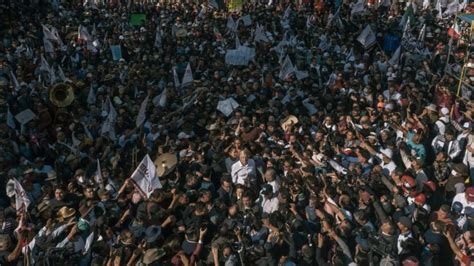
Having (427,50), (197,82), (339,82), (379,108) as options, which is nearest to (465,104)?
(379,108)

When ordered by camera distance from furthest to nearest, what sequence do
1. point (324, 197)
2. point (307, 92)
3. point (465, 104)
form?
1. point (307, 92)
2. point (465, 104)
3. point (324, 197)

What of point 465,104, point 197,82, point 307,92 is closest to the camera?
point 465,104

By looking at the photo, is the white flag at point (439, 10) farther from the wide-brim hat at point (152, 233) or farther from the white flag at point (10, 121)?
the wide-brim hat at point (152, 233)

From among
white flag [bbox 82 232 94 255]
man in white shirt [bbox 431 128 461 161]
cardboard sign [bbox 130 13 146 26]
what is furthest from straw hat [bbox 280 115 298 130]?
cardboard sign [bbox 130 13 146 26]

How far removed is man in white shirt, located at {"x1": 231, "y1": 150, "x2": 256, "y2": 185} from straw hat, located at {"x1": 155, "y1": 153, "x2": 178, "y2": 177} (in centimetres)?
103

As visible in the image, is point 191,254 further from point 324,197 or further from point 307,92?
point 307,92

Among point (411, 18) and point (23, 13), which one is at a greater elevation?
point (411, 18)

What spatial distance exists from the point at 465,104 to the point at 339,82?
2.81 m

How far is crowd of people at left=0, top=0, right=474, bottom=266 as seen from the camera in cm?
650

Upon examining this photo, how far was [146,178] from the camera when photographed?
7.73 metres

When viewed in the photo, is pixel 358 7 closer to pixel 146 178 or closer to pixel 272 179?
pixel 272 179

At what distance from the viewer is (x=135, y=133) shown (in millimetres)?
10258

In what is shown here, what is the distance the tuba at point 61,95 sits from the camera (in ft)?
36.5

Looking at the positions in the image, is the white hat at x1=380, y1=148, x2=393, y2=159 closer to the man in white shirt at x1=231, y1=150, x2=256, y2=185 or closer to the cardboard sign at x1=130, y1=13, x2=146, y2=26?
the man in white shirt at x1=231, y1=150, x2=256, y2=185
